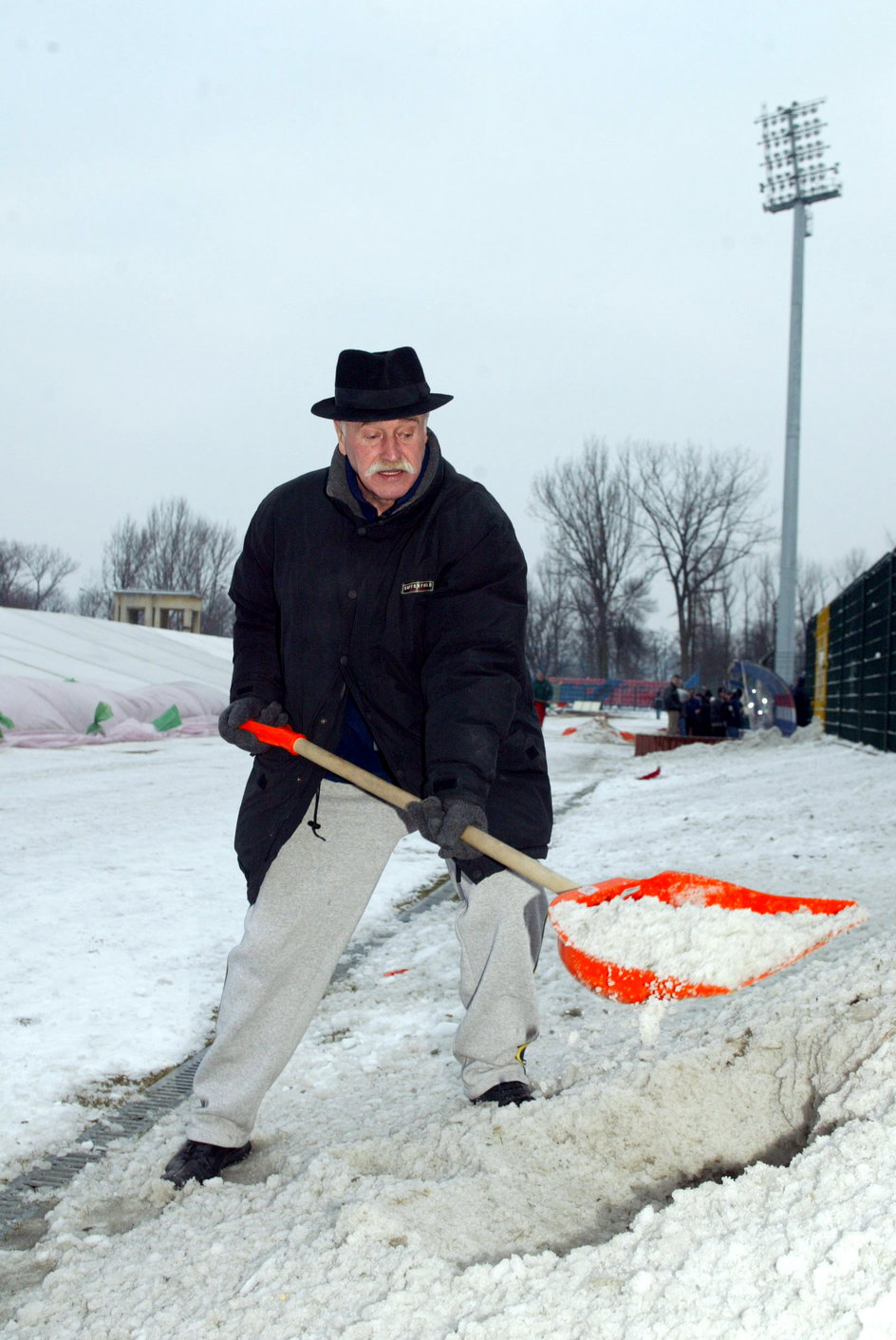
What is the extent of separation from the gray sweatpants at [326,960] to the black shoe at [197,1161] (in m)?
0.02

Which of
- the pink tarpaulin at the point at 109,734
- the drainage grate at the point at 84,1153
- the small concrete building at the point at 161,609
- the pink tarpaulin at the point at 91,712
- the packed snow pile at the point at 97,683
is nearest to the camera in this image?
the drainage grate at the point at 84,1153

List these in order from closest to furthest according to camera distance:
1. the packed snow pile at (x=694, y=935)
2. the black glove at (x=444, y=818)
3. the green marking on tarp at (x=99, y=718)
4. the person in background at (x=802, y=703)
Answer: the black glove at (x=444, y=818) < the packed snow pile at (x=694, y=935) < the green marking on tarp at (x=99, y=718) < the person in background at (x=802, y=703)

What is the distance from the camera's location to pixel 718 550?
43.5 metres

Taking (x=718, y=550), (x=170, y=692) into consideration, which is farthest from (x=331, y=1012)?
(x=718, y=550)

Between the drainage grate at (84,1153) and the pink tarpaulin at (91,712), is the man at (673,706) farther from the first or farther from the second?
the drainage grate at (84,1153)

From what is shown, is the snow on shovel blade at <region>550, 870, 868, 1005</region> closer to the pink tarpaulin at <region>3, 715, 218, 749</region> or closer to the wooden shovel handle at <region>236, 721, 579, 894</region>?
the wooden shovel handle at <region>236, 721, 579, 894</region>

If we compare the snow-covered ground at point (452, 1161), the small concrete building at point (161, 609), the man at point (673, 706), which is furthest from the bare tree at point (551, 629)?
the snow-covered ground at point (452, 1161)

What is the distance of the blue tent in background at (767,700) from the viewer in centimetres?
1706

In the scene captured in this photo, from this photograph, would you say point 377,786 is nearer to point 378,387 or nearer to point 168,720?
point 378,387

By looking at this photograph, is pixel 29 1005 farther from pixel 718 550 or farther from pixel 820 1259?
pixel 718 550

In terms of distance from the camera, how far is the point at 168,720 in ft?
57.1

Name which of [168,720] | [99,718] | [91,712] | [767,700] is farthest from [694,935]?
[767,700]

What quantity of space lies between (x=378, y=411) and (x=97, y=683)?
691 inches

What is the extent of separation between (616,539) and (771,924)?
43816 millimetres
